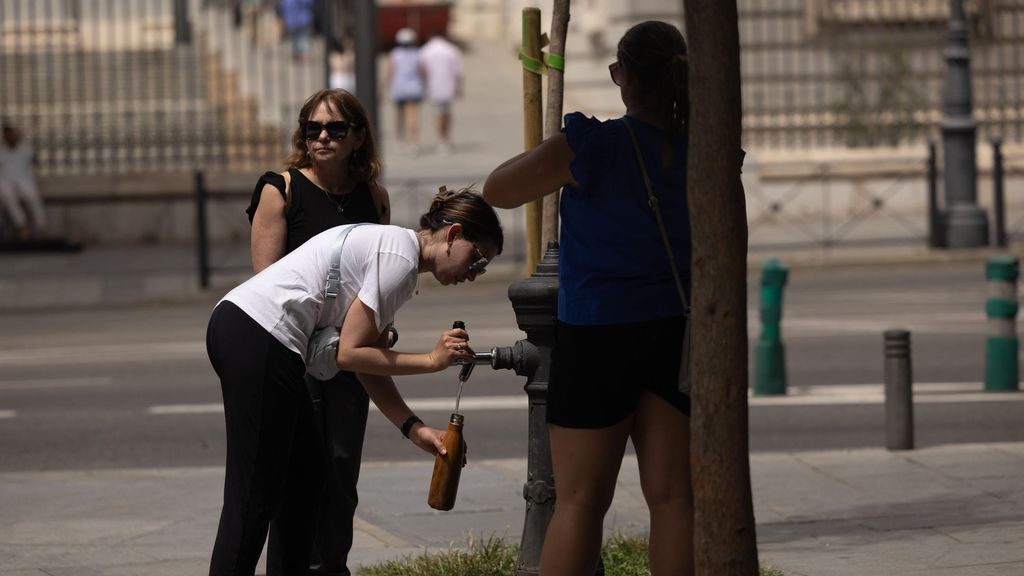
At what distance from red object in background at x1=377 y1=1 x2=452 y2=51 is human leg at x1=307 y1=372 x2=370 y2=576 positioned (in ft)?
95.0

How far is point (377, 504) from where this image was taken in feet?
25.4

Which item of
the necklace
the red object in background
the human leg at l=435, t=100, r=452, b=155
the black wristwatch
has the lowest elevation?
the black wristwatch

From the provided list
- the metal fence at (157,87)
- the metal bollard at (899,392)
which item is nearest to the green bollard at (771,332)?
the metal bollard at (899,392)

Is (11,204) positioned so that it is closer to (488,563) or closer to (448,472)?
(488,563)

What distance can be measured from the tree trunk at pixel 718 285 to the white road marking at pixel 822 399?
6267mm

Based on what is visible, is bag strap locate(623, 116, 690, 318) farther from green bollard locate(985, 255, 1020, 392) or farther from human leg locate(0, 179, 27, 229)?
human leg locate(0, 179, 27, 229)

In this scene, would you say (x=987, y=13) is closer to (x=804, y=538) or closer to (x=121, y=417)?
(x=121, y=417)

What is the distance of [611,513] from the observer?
7.48 meters

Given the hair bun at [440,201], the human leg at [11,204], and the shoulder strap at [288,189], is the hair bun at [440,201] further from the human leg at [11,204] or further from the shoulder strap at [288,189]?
the human leg at [11,204]

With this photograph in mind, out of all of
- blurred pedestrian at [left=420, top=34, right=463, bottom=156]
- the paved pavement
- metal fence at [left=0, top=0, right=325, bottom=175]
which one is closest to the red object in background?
metal fence at [left=0, top=0, right=325, bottom=175]

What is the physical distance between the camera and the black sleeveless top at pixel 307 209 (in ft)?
18.7

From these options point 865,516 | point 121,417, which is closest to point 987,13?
point 121,417

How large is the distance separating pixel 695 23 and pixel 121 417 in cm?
731

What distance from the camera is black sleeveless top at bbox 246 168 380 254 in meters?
5.71
